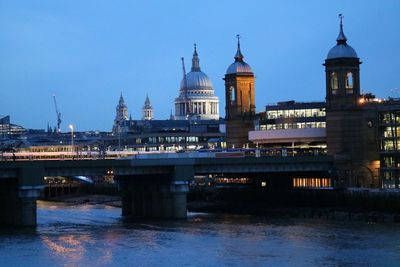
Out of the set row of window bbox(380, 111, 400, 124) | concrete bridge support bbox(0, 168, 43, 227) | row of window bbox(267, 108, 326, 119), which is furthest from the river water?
row of window bbox(267, 108, 326, 119)

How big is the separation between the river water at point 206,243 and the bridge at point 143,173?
3313 mm

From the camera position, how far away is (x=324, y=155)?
418ft

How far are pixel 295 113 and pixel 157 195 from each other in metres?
59.1

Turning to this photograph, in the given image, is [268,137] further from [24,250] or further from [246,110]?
[24,250]

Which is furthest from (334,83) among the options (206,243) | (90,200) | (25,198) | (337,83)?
(90,200)

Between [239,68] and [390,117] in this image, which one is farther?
[239,68]

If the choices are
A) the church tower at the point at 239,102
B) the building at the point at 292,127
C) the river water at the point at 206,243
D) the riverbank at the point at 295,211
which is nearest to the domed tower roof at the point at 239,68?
the church tower at the point at 239,102

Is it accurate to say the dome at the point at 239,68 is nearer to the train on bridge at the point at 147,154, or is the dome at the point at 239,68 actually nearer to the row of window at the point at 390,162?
the train on bridge at the point at 147,154

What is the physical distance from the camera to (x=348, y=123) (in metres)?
128

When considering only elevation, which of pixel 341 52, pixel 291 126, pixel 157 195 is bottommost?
pixel 157 195

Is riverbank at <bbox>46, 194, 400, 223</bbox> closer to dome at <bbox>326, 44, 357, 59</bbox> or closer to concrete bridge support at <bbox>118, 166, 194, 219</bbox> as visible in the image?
concrete bridge support at <bbox>118, 166, 194, 219</bbox>

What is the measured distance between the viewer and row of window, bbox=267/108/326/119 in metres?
161

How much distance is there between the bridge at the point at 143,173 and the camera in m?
99.7

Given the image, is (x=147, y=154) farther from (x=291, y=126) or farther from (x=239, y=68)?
(x=239, y=68)
